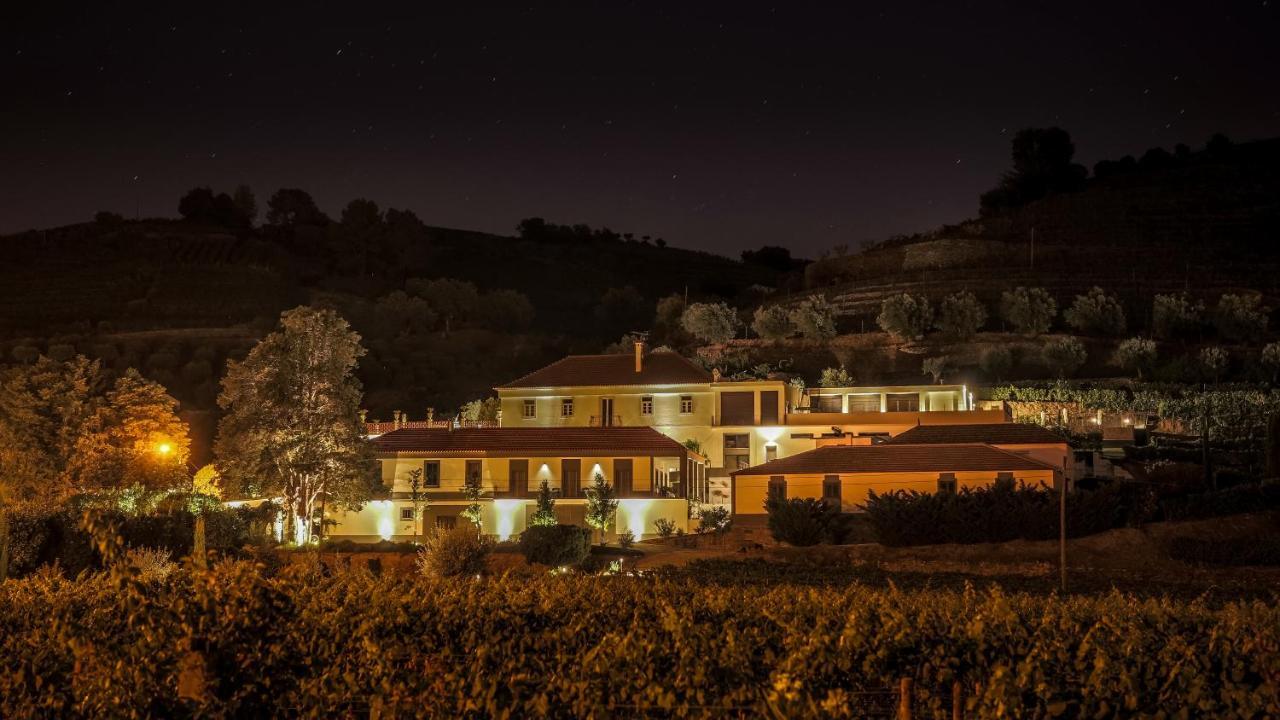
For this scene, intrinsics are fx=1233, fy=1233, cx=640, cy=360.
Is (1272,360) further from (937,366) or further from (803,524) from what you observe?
(803,524)

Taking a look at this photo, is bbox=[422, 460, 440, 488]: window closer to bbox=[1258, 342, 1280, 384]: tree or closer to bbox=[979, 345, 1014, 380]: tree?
bbox=[979, 345, 1014, 380]: tree

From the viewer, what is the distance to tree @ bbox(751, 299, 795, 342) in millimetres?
72250

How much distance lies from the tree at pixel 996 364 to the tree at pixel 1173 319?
1118cm

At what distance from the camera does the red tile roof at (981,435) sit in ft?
141

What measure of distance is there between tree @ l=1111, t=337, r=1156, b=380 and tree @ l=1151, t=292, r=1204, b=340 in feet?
20.6

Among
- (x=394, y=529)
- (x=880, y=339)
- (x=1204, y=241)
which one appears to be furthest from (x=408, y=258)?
(x=394, y=529)

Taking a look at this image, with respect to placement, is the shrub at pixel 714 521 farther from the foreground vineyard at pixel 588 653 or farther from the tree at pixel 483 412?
the foreground vineyard at pixel 588 653

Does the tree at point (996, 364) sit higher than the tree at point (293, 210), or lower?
lower

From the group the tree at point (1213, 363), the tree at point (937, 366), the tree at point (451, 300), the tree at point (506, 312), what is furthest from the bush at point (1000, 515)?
the tree at point (451, 300)

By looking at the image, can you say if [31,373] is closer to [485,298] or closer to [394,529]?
[394,529]

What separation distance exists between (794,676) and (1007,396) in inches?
1950

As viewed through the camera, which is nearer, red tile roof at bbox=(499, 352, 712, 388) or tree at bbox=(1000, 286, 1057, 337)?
red tile roof at bbox=(499, 352, 712, 388)

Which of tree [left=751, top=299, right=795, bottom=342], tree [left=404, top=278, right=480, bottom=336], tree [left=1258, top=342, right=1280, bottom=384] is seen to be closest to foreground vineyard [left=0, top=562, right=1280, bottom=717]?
tree [left=1258, top=342, right=1280, bottom=384]

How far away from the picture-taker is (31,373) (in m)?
44.6
